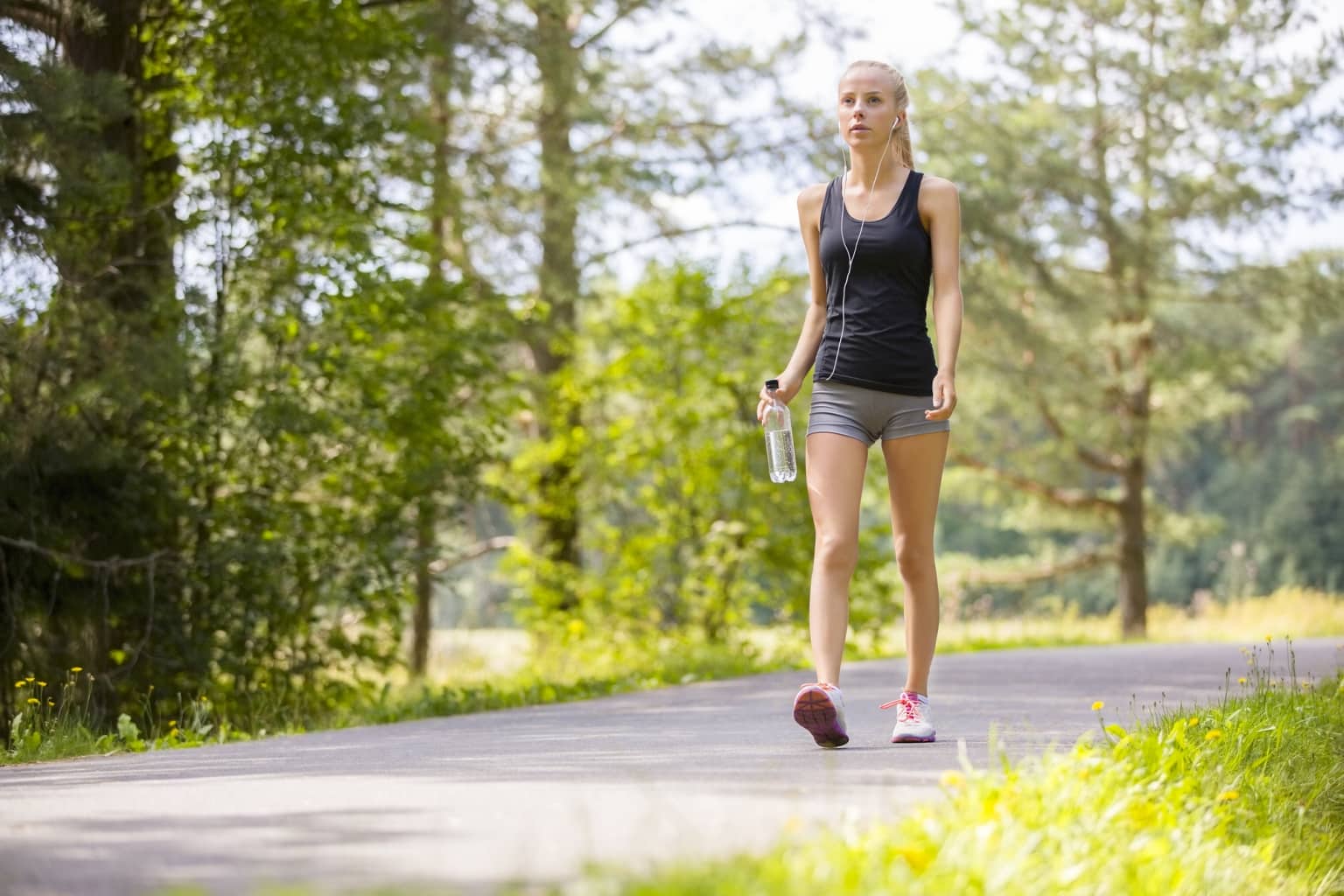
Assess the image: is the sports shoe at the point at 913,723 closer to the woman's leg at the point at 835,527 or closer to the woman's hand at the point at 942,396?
the woman's leg at the point at 835,527

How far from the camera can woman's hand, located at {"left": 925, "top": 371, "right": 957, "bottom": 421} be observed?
507 centimetres

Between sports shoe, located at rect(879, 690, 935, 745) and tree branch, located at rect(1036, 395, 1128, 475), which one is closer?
sports shoe, located at rect(879, 690, 935, 745)

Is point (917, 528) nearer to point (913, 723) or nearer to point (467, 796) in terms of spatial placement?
point (913, 723)

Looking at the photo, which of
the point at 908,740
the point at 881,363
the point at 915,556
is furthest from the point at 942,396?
the point at 908,740

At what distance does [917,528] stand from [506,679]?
22.7ft

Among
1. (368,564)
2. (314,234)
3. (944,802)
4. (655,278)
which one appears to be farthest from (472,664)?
(944,802)

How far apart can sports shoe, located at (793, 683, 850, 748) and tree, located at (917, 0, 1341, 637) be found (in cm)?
1264

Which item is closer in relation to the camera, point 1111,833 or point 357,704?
point 1111,833

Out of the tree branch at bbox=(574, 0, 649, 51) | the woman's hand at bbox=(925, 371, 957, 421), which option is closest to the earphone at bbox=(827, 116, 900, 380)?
the woman's hand at bbox=(925, 371, 957, 421)

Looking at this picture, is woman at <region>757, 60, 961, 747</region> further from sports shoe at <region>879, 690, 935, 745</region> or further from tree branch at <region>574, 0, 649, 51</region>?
tree branch at <region>574, 0, 649, 51</region>

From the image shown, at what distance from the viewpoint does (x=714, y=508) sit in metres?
13.0

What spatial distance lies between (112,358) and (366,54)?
3149 millimetres

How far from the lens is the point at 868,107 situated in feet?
17.3

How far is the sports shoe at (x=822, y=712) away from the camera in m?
4.84
